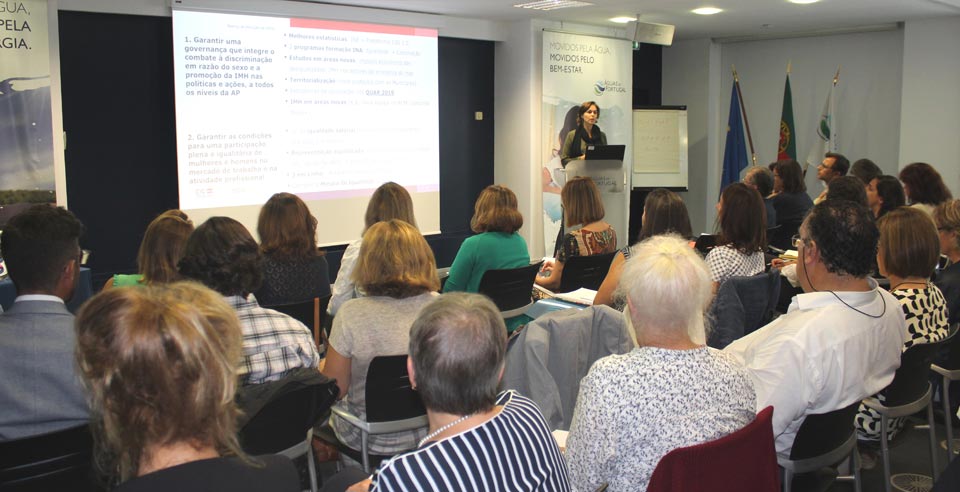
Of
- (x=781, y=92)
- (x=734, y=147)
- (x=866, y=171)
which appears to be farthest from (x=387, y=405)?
(x=781, y=92)

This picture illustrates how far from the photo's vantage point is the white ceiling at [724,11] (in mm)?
7711

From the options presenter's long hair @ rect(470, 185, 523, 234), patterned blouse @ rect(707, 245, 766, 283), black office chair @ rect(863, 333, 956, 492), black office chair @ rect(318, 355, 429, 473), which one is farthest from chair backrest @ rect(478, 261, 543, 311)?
black office chair @ rect(863, 333, 956, 492)

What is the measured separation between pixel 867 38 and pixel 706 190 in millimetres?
2656

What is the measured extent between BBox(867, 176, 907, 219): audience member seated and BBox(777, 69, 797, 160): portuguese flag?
16.6 ft

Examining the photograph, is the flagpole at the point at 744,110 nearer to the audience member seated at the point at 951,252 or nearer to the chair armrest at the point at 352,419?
the audience member seated at the point at 951,252

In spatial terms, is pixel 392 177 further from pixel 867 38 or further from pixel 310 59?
pixel 867 38

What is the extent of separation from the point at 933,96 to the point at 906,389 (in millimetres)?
7479

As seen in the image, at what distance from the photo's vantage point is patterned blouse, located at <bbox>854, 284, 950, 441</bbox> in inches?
129

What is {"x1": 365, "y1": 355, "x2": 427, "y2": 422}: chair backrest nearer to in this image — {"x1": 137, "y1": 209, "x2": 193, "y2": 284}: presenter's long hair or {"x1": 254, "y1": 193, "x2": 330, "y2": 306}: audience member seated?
{"x1": 137, "y1": 209, "x2": 193, "y2": 284}: presenter's long hair

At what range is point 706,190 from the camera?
1127cm

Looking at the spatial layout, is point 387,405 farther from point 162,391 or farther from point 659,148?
point 659,148

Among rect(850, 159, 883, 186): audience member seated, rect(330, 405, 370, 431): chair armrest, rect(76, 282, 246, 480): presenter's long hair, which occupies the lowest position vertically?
rect(330, 405, 370, 431): chair armrest

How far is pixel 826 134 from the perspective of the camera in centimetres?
1033

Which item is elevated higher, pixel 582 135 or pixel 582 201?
pixel 582 135
